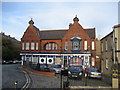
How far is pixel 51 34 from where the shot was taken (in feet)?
108

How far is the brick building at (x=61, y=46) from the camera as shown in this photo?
27.8 metres

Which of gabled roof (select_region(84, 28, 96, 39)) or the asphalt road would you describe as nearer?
the asphalt road

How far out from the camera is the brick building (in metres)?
27.8

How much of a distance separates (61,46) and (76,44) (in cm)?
392

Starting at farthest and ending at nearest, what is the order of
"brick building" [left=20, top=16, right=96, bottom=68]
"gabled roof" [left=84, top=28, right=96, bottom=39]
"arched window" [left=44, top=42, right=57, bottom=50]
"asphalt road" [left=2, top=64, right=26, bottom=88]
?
"arched window" [left=44, top=42, right=57, bottom=50] < "gabled roof" [left=84, top=28, right=96, bottom=39] < "brick building" [left=20, top=16, right=96, bottom=68] < "asphalt road" [left=2, top=64, right=26, bottom=88]

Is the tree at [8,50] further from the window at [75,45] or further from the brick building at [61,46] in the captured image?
the window at [75,45]

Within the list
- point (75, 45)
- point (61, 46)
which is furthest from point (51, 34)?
point (75, 45)

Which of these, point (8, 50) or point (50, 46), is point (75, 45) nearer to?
point (50, 46)

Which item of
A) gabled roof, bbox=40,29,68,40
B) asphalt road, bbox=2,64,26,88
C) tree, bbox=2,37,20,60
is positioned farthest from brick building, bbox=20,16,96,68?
tree, bbox=2,37,20,60

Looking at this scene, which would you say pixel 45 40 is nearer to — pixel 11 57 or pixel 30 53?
pixel 30 53

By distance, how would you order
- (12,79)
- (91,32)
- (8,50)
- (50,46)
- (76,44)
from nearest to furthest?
(12,79), (76,44), (91,32), (50,46), (8,50)

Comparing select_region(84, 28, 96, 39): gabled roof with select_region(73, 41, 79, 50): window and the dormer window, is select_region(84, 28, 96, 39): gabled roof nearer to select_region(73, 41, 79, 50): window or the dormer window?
the dormer window

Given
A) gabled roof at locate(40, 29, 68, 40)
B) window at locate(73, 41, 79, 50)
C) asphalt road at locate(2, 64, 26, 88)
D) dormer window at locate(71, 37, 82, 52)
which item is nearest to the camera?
asphalt road at locate(2, 64, 26, 88)


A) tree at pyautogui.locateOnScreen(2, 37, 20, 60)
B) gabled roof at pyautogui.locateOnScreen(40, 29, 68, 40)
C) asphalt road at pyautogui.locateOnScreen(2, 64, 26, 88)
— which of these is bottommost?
asphalt road at pyautogui.locateOnScreen(2, 64, 26, 88)
